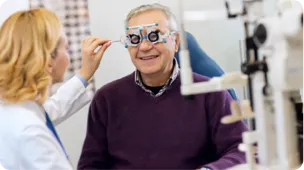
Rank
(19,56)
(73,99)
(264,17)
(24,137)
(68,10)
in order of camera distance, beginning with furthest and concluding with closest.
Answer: (68,10) → (73,99) → (19,56) → (24,137) → (264,17)

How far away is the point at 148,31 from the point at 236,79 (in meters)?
0.63

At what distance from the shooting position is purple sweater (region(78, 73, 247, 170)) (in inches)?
56.5

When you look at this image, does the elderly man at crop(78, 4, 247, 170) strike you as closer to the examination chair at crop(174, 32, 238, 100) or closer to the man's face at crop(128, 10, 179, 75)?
the man's face at crop(128, 10, 179, 75)

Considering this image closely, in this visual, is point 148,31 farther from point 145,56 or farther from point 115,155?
point 115,155

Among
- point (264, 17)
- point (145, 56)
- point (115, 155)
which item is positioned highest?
point (264, 17)

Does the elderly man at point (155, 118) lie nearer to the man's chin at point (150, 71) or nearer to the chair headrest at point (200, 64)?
the man's chin at point (150, 71)

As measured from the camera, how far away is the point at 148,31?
144cm

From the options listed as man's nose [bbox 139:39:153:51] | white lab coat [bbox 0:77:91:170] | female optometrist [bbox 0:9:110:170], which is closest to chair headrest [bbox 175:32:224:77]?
man's nose [bbox 139:39:153:51]

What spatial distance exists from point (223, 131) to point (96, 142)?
478 mm

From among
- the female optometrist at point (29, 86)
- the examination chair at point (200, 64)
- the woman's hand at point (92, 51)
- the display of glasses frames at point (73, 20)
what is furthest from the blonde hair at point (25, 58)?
the display of glasses frames at point (73, 20)

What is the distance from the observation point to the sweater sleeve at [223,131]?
1.39m

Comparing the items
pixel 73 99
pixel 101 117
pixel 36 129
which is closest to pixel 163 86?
pixel 101 117

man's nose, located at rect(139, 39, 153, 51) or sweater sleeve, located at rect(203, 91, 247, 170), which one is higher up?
man's nose, located at rect(139, 39, 153, 51)

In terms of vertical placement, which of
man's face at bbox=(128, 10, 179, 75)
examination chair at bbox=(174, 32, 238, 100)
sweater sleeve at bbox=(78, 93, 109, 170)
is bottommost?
sweater sleeve at bbox=(78, 93, 109, 170)
